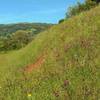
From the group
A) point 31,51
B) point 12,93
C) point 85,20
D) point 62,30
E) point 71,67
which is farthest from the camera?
point 31,51

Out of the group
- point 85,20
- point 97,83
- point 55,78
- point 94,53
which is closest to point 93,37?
point 94,53

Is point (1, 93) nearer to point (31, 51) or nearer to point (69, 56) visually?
point (69, 56)

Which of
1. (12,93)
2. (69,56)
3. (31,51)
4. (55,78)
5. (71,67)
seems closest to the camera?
(12,93)

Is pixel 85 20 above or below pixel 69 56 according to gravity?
above

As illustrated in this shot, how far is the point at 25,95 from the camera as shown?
10.4 metres

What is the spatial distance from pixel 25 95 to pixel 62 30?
20.0 m

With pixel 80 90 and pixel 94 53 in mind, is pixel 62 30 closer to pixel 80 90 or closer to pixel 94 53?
pixel 94 53

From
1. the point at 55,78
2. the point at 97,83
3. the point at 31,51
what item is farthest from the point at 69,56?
the point at 31,51

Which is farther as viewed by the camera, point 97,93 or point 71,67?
point 71,67

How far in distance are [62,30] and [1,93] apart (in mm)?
19167

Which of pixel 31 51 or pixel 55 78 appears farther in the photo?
pixel 31 51

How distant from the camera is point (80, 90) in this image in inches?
405

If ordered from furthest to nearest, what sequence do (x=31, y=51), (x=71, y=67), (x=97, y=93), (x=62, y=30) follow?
(x=31, y=51)
(x=62, y=30)
(x=71, y=67)
(x=97, y=93)

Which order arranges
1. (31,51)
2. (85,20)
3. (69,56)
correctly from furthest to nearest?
(31,51), (85,20), (69,56)
